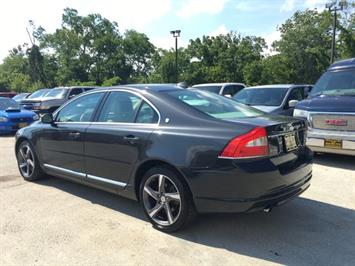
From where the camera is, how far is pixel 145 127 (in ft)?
13.8

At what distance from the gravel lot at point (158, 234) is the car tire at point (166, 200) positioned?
0.45ft

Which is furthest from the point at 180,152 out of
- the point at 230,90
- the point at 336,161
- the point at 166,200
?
the point at 230,90

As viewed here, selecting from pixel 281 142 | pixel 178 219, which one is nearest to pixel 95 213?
pixel 178 219

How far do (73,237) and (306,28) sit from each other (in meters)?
41.4

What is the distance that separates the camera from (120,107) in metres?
4.67

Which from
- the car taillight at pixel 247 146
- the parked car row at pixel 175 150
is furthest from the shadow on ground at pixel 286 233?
the car taillight at pixel 247 146

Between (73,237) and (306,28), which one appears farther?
(306,28)

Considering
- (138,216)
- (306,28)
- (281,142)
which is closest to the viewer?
(281,142)

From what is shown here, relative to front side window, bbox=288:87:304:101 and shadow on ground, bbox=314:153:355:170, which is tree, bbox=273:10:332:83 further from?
shadow on ground, bbox=314:153:355:170

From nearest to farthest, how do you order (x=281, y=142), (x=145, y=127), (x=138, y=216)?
(x=281, y=142) → (x=145, y=127) → (x=138, y=216)

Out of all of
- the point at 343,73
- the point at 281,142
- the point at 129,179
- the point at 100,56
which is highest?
the point at 100,56

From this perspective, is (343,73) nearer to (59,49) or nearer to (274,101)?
(274,101)

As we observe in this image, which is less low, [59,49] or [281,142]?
[59,49]

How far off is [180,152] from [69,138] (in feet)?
6.60
